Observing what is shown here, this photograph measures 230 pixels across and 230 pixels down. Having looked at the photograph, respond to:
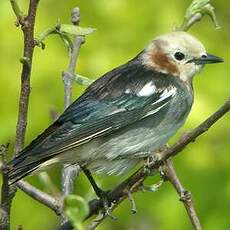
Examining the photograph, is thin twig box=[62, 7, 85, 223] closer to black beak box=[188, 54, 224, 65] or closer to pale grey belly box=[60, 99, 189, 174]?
pale grey belly box=[60, 99, 189, 174]

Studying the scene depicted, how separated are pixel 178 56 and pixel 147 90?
39 centimetres

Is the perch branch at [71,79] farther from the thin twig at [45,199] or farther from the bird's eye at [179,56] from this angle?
the bird's eye at [179,56]

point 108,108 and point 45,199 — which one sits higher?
point 108,108

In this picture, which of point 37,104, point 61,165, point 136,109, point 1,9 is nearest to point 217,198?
point 136,109

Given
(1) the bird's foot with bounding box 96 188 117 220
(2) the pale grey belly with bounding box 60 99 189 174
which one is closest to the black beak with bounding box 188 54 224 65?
(2) the pale grey belly with bounding box 60 99 189 174

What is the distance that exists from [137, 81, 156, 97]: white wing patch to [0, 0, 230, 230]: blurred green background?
24.9 inches

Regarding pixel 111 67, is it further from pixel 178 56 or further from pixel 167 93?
pixel 167 93

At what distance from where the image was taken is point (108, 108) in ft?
14.8

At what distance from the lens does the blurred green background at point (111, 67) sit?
4.96m

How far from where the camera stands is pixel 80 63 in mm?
5914

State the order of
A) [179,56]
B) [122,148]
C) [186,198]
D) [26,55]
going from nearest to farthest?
[26,55], [186,198], [122,148], [179,56]

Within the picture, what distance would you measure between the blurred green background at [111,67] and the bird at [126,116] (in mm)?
579

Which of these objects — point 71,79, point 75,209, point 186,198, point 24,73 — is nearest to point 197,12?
point 71,79

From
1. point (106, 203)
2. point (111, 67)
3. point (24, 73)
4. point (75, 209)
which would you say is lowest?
point (75, 209)
